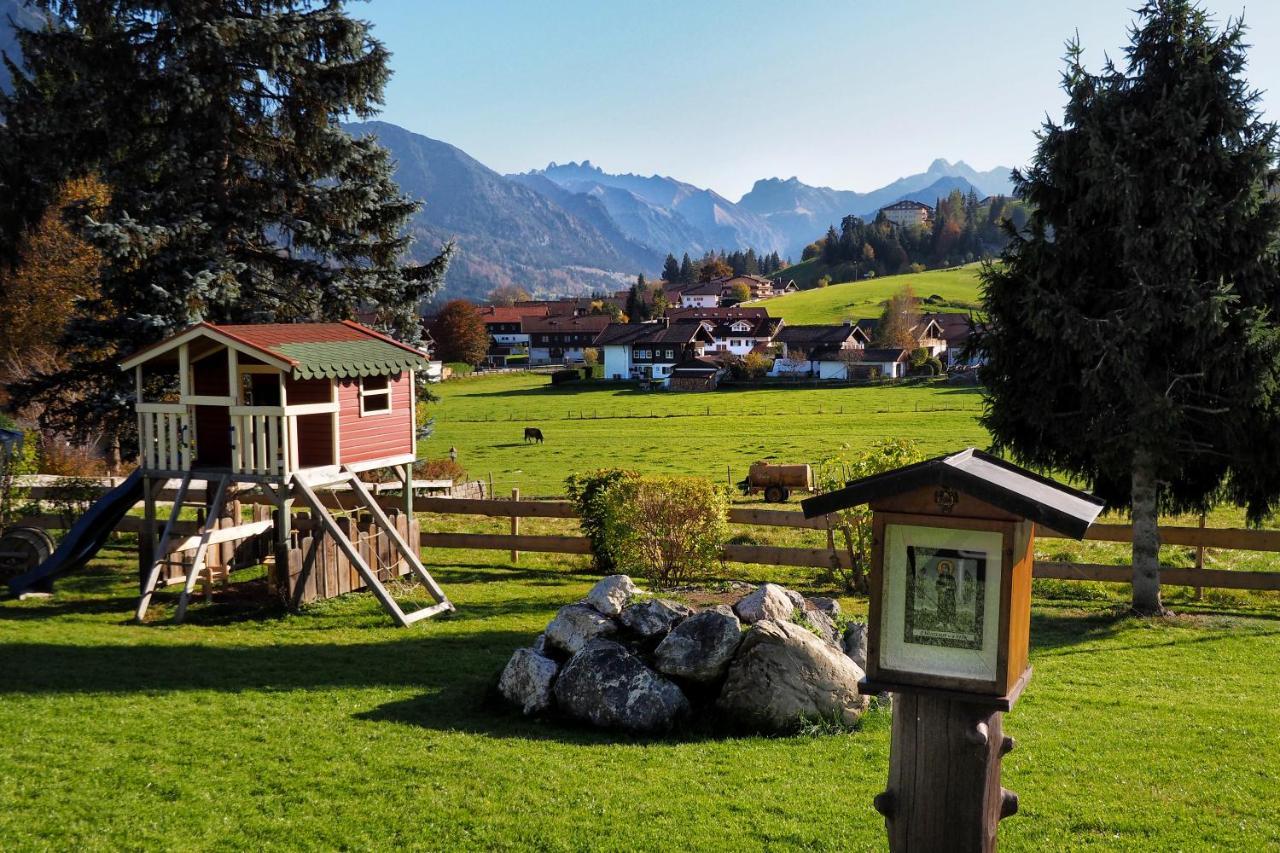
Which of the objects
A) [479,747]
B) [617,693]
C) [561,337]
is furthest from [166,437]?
[561,337]

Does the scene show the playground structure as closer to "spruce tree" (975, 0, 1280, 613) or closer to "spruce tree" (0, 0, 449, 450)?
"spruce tree" (0, 0, 449, 450)

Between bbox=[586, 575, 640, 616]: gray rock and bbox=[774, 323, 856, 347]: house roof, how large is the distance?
8789cm

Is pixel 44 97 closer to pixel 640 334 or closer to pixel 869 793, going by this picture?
pixel 869 793

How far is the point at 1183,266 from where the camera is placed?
49.6 ft

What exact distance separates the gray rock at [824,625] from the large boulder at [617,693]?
193cm

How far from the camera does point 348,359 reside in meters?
16.5

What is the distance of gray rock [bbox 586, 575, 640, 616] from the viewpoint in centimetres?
1170

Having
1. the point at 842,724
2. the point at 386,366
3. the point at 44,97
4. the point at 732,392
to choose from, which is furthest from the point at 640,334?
the point at 842,724

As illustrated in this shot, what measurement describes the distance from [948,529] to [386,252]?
829 inches

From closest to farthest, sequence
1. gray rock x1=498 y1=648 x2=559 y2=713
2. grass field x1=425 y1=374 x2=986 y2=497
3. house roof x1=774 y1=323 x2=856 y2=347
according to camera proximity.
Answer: gray rock x1=498 y1=648 x2=559 y2=713
grass field x1=425 y1=374 x2=986 y2=497
house roof x1=774 y1=323 x2=856 y2=347

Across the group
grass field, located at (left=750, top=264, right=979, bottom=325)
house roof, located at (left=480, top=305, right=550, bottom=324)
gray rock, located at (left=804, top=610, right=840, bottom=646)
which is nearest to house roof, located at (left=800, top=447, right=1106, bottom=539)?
gray rock, located at (left=804, top=610, right=840, bottom=646)

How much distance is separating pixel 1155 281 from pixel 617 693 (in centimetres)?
1072

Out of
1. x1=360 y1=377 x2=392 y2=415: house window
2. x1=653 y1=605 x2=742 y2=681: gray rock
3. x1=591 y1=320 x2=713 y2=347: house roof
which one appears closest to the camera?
x1=653 y1=605 x2=742 y2=681: gray rock

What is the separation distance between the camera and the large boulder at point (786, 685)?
998cm
